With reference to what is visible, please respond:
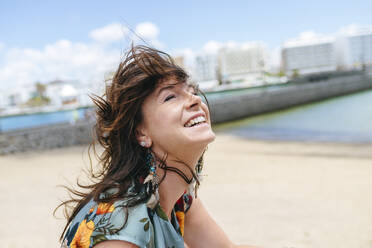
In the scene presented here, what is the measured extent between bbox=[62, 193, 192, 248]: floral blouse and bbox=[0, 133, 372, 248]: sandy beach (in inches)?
60.7

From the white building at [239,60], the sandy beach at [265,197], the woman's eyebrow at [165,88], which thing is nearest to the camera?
the woman's eyebrow at [165,88]

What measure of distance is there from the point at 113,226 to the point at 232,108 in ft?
73.7

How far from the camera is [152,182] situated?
1.25 meters

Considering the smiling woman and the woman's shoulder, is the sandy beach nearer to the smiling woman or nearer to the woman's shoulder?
the smiling woman

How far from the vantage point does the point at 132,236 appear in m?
1.06

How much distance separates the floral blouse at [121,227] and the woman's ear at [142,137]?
0.25 m

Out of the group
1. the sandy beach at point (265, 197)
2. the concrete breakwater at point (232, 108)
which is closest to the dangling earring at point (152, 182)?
the concrete breakwater at point (232, 108)

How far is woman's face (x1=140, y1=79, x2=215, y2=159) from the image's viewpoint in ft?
4.10

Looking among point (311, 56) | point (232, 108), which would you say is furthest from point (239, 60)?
point (232, 108)

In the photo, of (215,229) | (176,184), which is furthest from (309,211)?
(176,184)

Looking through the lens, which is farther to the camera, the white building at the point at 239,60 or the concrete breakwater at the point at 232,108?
the white building at the point at 239,60

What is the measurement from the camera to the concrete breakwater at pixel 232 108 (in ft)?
38.1

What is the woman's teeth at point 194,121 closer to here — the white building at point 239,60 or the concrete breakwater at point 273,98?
the concrete breakwater at point 273,98

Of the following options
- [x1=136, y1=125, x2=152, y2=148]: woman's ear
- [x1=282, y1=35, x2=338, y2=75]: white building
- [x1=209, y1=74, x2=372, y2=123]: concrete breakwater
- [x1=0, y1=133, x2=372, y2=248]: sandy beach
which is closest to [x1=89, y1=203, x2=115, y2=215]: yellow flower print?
[x1=136, y1=125, x2=152, y2=148]: woman's ear
